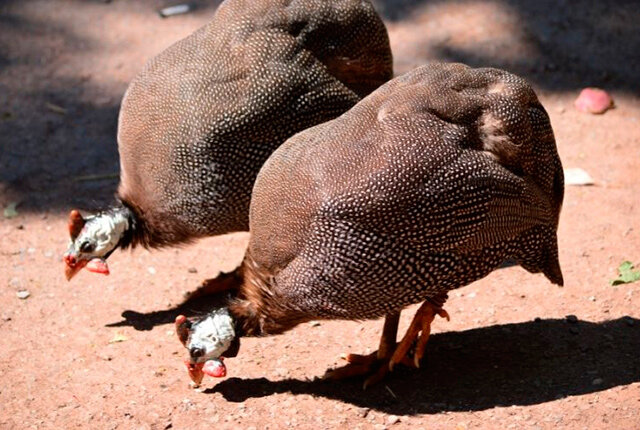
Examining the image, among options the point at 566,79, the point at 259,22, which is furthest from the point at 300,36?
the point at 566,79

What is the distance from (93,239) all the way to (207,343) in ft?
3.71

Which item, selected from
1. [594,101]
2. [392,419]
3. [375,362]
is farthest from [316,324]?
[594,101]

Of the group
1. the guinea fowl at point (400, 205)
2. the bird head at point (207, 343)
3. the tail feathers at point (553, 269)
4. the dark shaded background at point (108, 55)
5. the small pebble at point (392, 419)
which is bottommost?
the dark shaded background at point (108, 55)

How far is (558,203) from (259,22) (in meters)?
1.67

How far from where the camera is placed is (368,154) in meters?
3.96

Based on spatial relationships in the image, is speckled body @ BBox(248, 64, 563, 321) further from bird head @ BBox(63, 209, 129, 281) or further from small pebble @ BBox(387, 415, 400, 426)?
bird head @ BBox(63, 209, 129, 281)

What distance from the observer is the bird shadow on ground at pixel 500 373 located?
423 centimetres

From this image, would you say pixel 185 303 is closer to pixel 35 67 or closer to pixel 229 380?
pixel 229 380

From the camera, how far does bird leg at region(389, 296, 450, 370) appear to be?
4.44 metres

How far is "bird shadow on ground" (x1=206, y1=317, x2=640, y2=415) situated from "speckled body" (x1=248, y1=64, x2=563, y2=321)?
47 cm

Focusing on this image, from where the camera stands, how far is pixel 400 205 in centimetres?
387

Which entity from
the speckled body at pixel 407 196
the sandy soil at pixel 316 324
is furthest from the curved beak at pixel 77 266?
the speckled body at pixel 407 196

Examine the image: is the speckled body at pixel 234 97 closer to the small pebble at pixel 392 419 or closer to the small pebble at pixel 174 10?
the small pebble at pixel 392 419

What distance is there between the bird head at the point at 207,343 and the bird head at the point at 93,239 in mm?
910
